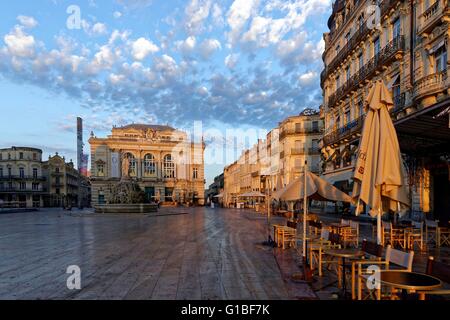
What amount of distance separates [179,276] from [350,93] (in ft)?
73.6

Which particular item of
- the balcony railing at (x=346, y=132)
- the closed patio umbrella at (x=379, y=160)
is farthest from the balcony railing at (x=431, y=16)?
the closed patio umbrella at (x=379, y=160)

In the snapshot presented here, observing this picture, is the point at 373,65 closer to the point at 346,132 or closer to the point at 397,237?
the point at 346,132

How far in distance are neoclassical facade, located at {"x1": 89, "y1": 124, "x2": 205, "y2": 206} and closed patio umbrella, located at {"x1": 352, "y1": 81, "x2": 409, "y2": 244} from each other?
65.4 m

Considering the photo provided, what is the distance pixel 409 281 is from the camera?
3916 mm

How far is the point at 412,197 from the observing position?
17.5 meters

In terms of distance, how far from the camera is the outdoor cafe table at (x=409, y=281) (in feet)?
11.9

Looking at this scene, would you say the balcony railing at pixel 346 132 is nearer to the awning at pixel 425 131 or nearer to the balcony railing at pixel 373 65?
the balcony railing at pixel 373 65

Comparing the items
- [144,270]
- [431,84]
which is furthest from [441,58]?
[144,270]

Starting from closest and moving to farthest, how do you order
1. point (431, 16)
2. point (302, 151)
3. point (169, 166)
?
1. point (431, 16)
2. point (302, 151)
3. point (169, 166)

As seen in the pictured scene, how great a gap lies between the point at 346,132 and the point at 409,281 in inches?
837

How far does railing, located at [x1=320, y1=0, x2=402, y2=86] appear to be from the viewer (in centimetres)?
1988

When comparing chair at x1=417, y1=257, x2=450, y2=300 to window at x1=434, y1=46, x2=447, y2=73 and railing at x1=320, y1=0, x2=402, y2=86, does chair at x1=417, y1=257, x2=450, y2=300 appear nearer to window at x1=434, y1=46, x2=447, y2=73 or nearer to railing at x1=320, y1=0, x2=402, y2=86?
window at x1=434, y1=46, x2=447, y2=73
